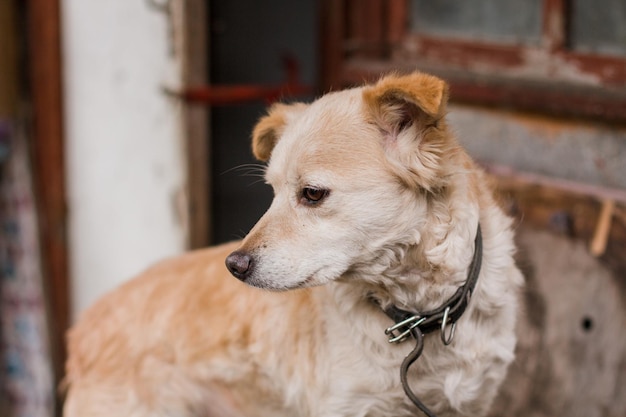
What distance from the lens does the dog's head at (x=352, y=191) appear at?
2.21 meters

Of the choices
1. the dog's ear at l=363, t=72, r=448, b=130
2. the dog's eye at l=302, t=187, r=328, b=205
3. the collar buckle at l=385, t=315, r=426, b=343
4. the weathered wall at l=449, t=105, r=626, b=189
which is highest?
the dog's ear at l=363, t=72, r=448, b=130

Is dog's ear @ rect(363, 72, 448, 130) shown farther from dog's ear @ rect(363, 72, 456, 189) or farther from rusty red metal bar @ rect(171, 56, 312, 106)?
rusty red metal bar @ rect(171, 56, 312, 106)

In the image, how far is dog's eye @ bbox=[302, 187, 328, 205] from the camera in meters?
2.22

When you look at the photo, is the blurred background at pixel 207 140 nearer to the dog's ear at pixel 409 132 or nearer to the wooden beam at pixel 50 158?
the wooden beam at pixel 50 158

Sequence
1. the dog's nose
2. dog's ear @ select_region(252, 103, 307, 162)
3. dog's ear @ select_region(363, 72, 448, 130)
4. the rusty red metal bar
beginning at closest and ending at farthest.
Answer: dog's ear @ select_region(363, 72, 448, 130), the dog's nose, dog's ear @ select_region(252, 103, 307, 162), the rusty red metal bar

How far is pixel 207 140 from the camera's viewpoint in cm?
423

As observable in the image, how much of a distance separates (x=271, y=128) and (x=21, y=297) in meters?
2.32

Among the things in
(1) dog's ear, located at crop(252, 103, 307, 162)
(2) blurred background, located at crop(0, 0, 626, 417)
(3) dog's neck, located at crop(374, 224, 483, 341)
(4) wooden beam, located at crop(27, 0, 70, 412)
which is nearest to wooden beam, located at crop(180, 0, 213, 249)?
(2) blurred background, located at crop(0, 0, 626, 417)

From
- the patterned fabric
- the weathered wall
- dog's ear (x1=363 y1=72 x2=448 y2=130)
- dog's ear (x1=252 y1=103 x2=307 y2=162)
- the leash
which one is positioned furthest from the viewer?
the patterned fabric

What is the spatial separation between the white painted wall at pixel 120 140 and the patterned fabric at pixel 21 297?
20 centimetres

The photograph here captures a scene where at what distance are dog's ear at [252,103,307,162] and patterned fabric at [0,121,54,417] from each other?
1.97m

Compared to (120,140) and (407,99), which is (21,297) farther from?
(407,99)

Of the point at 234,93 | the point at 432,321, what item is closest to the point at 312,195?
the point at 432,321

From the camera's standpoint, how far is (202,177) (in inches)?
166
